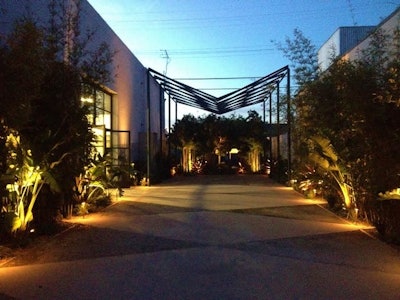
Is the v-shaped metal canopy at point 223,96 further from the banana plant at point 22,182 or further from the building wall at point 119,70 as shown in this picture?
the banana plant at point 22,182

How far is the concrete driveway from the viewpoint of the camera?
5441 millimetres

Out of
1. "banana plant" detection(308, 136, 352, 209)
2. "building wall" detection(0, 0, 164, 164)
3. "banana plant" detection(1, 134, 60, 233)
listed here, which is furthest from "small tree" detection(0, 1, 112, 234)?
"banana plant" detection(308, 136, 352, 209)

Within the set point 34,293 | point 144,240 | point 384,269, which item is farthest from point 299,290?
point 144,240

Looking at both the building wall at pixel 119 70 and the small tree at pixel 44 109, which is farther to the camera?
the building wall at pixel 119 70

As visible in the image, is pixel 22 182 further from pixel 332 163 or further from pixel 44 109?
pixel 332 163

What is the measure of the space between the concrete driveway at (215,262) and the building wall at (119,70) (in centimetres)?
489

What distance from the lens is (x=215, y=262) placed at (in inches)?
265

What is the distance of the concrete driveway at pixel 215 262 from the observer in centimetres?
544

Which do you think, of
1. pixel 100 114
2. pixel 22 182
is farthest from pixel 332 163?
pixel 100 114

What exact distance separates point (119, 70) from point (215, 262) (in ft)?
50.8

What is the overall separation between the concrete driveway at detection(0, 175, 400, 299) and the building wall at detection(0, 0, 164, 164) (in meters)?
4.89

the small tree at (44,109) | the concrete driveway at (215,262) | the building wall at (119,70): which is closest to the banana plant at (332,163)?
the concrete driveway at (215,262)

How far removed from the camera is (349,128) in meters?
9.93

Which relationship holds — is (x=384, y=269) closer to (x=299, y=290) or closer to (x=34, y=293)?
(x=299, y=290)
